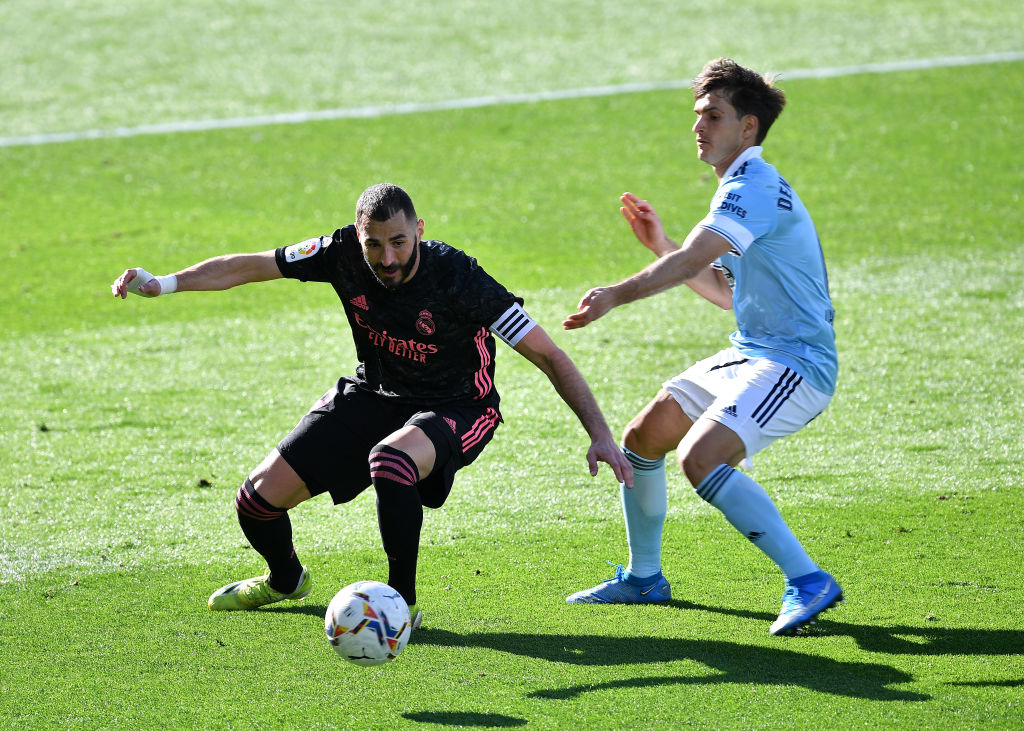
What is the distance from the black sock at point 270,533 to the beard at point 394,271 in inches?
41.9

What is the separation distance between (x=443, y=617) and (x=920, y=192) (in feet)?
28.0

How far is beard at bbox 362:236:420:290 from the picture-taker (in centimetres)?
523

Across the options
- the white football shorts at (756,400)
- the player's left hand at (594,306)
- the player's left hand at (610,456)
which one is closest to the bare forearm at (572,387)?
the player's left hand at (610,456)

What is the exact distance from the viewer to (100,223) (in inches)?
468

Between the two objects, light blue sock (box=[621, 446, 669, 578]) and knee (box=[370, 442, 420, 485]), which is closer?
knee (box=[370, 442, 420, 485])

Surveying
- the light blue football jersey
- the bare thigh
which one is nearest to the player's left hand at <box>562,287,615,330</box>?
the light blue football jersey

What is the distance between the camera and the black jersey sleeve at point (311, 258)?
555 centimetres

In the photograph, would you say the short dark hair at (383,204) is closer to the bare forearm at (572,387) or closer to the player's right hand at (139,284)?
the bare forearm at (572,387)

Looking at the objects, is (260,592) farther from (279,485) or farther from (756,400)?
(756,400)

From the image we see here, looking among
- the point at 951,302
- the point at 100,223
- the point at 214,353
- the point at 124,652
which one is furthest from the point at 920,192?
the point at 124,652

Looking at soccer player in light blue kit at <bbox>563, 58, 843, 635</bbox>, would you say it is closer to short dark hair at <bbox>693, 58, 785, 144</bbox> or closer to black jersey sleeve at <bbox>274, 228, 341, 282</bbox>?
short dark hair at <bbox>693, 58, 785, 144</bbox>

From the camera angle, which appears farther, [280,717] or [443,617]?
[443,617]

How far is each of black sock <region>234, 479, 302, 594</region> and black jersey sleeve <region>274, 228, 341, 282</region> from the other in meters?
0.97

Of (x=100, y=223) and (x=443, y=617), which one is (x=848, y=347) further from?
(x=100, y=223)
